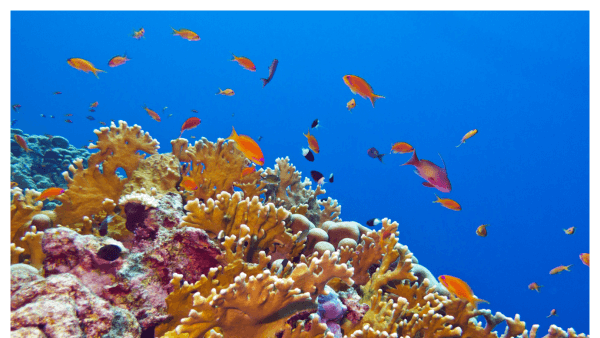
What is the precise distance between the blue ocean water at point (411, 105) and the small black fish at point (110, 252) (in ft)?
189

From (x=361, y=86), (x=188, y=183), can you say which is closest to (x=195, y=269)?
(x=188, y=183)

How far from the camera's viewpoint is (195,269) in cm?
222

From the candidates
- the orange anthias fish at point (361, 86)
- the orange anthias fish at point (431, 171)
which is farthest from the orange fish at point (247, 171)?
the orange anthias fish at point (431, 171)

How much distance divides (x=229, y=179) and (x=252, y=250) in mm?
1445

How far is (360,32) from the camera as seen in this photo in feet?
224

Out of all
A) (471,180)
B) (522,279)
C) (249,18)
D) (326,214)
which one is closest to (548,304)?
(522,279)

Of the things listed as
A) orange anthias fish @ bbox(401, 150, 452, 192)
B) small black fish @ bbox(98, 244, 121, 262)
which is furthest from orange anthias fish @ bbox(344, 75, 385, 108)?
small black fish @ bbox(98, 244, 121, 262)

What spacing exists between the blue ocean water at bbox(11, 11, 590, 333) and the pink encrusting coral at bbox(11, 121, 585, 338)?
5579 cm

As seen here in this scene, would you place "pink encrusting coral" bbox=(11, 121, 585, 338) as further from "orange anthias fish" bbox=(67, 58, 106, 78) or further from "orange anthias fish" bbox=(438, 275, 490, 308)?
"orange anthias fish" bbox=(67, 58, 106, 78)

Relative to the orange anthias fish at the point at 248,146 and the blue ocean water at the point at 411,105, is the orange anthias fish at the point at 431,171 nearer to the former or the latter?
the orange anthias fish at the point at 248,146

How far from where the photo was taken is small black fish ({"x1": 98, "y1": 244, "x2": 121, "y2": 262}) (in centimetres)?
204

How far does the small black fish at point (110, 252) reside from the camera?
2.04 metres

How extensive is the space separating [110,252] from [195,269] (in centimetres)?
65

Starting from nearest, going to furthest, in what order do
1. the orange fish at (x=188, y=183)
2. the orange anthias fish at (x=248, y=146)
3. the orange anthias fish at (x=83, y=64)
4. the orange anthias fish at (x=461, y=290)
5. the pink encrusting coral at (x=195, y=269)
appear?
the pink encrusting coral at (x=195, y=269)
the orange anthias fish at (x=461, y=290)
the orange anthias fish at (x=248, y=146)
the orange fish at (x=188, y=183)
the orange anthias fish at (x=83, y=64)
